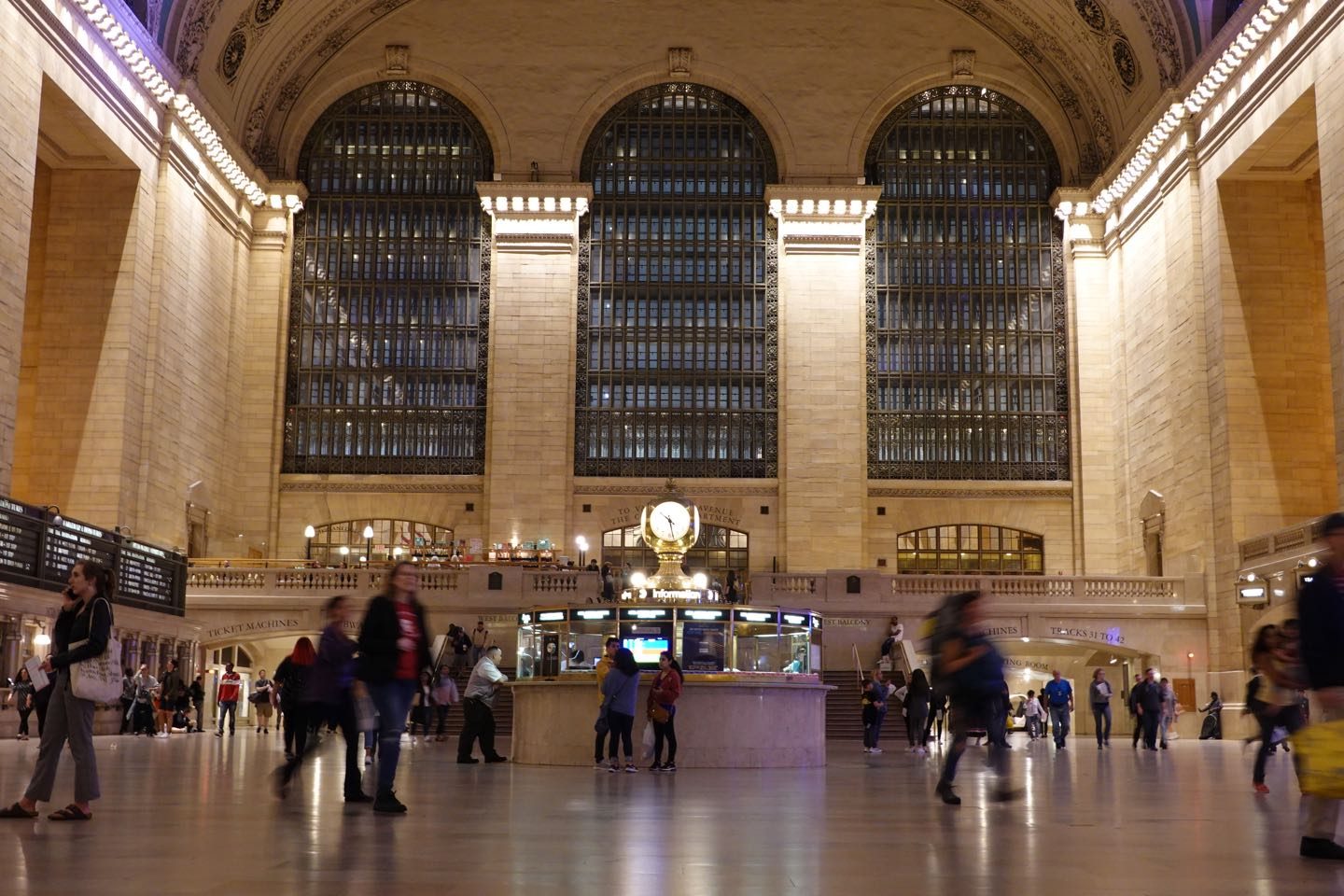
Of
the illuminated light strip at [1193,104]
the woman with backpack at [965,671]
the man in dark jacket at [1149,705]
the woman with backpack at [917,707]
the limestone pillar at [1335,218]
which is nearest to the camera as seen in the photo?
the woman with backpack at [965,671]

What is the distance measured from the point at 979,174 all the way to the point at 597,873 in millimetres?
35405

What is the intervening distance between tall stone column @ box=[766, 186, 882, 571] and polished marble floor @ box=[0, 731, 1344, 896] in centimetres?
2398

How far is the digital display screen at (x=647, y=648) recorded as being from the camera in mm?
16250

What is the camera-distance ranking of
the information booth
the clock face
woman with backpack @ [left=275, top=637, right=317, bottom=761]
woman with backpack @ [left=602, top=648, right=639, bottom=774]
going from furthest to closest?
the clock face → the information booth → woman with backpack @ [left=602, top=648, right=639, bottom=774] → woman with backpack @ [left=275, top=637, right=317, bottom=761]

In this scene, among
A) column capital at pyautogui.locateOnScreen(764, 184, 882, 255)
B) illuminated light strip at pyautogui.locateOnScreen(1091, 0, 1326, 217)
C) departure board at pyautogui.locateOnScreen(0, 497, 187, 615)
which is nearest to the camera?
departure board at pyautogui.locateOnScreen(0, 497, 187, 615)

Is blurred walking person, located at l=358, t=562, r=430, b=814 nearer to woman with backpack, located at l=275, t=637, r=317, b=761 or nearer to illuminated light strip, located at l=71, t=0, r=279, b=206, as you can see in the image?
woman with backpack, located at l=275, t=637, r=317, b=761

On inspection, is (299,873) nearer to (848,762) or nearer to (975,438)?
(848,762)

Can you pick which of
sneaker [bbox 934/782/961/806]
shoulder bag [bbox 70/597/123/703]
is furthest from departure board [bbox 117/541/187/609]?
sneaker [bbox 934/782/961/806]

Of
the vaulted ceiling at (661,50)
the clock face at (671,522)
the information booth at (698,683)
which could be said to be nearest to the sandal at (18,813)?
the information booth at (698,683)

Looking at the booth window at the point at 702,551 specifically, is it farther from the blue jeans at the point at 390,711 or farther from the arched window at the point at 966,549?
the blue jeans at the point at 390,711

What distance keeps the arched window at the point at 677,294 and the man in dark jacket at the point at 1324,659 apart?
31.0m

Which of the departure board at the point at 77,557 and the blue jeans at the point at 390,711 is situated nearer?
the blue jeans at the point at 390,711

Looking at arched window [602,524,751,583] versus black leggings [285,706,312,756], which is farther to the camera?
arched window [602,524,751,583]

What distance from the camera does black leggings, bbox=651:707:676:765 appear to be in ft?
48.1
